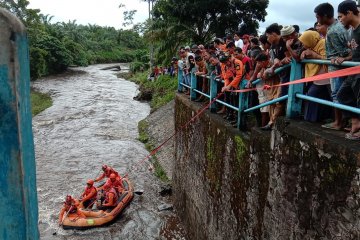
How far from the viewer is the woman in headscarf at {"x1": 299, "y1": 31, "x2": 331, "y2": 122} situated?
422cm

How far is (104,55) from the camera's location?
61844 millimetres

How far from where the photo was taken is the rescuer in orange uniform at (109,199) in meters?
10.8

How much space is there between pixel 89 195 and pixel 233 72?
6737 millimetres

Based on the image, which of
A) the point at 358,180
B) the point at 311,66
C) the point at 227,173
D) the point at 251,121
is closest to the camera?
the point at 358,180

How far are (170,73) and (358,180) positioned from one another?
982 inches

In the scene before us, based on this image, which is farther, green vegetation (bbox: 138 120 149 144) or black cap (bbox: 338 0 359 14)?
green vegetation (bbox: 138 120 149 144)

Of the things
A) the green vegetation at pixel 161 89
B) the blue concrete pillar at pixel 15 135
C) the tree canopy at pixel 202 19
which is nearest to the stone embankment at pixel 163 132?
the green vegetation at pixel 161 89

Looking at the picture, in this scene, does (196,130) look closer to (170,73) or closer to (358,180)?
(358,180)

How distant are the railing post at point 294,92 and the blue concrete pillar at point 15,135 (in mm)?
3767

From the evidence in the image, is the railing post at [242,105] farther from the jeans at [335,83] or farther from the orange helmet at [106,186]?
the orange helmet at [106,186]

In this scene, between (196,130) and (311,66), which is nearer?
(311,66)

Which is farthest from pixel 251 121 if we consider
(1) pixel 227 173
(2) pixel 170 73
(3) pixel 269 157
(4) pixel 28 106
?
(2) pixel 170 73

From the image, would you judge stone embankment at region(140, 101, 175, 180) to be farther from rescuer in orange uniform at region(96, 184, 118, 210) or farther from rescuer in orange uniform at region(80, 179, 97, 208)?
rescuer in orange uniform at region(80, 179, 97, 208)

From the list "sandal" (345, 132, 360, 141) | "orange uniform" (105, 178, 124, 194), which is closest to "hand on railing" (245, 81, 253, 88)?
"sandal" (345, 132, 360, 141)
